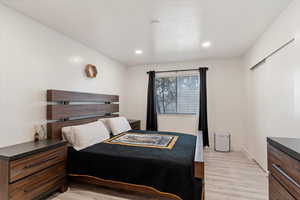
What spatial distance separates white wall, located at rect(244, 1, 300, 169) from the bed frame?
1170 millimetres

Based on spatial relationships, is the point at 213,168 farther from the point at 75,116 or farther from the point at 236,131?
the point at 75,116

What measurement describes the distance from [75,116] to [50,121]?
1.45ft

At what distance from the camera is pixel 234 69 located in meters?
4.13

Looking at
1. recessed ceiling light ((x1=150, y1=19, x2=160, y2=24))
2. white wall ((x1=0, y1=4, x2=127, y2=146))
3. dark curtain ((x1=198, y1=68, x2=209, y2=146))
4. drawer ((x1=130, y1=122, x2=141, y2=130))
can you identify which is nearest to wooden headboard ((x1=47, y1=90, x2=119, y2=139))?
white wall ((x1=0, y1=4, x2=127, y2=146))

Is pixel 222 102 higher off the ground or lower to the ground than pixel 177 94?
lower

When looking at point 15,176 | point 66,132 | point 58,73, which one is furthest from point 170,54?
point 15,176

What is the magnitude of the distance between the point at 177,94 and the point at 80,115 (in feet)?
9.06

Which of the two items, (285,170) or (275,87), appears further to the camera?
(275,87)

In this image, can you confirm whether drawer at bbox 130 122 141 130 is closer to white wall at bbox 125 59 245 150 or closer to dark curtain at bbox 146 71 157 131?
dark curtain at bbox 146 71 157 131

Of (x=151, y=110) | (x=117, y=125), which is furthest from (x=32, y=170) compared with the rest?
(x=151, y=110)

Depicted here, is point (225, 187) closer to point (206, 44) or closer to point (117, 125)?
point (117, 125)

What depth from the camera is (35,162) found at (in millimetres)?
1812

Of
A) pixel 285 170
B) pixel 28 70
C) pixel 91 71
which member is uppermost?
pixel 91 71

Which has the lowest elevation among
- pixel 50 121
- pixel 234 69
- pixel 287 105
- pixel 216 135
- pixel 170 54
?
pixel 216 135
